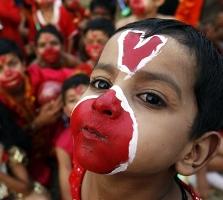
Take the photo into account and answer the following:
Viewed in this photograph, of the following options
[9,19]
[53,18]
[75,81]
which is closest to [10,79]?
[75,81]

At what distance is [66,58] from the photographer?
2783mm

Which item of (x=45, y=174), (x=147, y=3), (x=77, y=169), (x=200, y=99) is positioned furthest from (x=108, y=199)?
(x=147, y=3)

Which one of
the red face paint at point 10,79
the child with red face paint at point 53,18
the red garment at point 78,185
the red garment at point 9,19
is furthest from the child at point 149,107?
the child with red face paint at point 53,18

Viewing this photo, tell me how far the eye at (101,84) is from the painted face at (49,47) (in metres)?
1.80

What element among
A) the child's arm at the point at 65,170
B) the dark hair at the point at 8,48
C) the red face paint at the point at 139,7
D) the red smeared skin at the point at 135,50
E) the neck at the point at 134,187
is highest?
the red smeared skin at the point at 135,50

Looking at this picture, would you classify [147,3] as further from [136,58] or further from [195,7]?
[136,58]

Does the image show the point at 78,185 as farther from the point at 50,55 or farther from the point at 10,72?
the point at 50,55

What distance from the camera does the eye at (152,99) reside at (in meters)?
0.81

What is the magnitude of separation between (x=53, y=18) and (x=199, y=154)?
2.42 m

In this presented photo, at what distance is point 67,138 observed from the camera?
83.5 inches

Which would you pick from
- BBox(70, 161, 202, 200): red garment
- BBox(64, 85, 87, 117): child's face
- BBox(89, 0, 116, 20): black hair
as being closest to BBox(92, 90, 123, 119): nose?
BBox(70, 161, 202, 200): red garment

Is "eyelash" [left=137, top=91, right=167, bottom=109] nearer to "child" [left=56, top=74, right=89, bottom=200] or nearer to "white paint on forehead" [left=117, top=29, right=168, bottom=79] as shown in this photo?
"white paint on forehead" [left=117, top=29, right=168, bottom=79]

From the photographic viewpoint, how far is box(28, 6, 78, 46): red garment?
10.4 ft

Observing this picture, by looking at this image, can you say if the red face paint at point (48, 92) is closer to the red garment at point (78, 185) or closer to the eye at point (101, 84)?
the red garment at point (78, 185)
